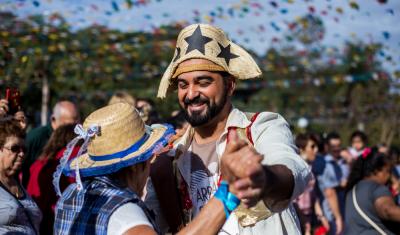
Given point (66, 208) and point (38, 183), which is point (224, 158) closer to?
point (66, 208)

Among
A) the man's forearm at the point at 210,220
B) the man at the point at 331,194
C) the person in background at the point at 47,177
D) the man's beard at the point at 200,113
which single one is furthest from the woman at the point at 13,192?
the man at the point at 331,194

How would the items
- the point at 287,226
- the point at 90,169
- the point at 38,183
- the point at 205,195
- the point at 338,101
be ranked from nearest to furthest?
the point at 90,169 < the point at 287,226 < the point at 205,195 < the point at 38,183 < the point at 338,101

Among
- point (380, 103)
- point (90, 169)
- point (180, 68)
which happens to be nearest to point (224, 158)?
point (90, 169)

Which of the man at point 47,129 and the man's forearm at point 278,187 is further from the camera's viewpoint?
the man at point 47,129

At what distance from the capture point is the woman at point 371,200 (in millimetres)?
6195

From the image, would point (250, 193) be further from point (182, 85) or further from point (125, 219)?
point (182, 85)

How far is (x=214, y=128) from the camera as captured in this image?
368 cm

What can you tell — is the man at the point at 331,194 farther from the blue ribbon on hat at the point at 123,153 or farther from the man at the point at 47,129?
the blue ribbon on hat at the point at 123,153

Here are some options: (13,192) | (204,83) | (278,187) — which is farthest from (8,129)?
(278,187)

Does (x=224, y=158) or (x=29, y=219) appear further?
→ (x=29, y=219)

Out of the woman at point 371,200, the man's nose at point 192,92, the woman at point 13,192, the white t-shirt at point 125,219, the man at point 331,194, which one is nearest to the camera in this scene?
the white t-shirt at point 125,219

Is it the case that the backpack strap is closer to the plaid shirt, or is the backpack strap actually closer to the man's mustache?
the man's mustache

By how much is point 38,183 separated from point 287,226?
325cm

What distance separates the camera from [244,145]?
6.90 ft
